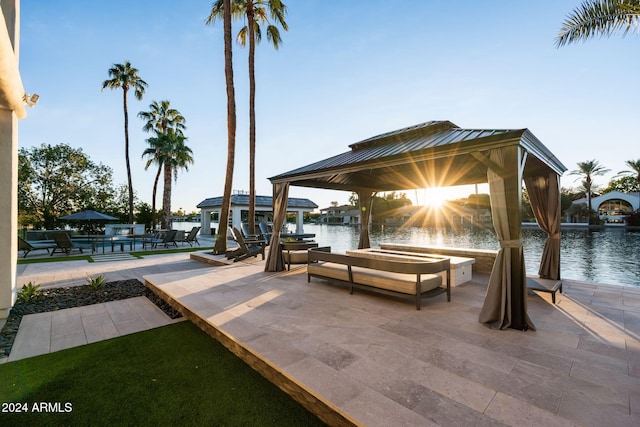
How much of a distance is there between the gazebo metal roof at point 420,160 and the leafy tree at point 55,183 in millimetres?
19776

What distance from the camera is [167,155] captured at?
1877 centimetres

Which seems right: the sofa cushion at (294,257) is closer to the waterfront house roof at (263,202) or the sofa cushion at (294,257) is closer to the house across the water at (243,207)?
the house across the water at (243,207)

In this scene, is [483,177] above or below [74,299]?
above

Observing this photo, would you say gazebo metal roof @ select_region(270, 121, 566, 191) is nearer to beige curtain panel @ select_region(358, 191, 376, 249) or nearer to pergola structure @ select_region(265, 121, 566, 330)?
pergola structure @ select_region(265, 121, 566, 330)

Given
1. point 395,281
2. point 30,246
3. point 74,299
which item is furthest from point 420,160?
point 30,246

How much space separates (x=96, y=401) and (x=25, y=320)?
337 cm

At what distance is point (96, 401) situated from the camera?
2234mm

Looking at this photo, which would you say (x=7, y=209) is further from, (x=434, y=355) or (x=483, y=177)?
(x=483, y=177)

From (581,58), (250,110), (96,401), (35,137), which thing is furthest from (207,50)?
(35,137)

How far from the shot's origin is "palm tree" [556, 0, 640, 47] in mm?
6281

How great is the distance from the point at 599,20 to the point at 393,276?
8662 mm

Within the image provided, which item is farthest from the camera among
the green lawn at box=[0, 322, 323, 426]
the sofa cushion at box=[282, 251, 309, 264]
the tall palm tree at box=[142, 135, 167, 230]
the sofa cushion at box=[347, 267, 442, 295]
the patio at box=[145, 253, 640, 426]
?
the tall palm tree at box=[142, 135, 167, 230]

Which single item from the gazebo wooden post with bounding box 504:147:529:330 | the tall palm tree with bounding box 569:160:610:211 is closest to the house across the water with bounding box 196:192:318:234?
the gazebo wooden post with bounding box 504:147:529:330

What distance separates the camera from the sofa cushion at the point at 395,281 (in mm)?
4164
